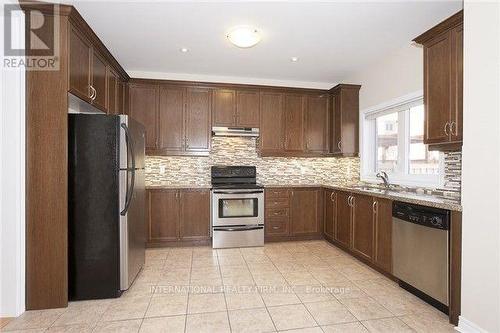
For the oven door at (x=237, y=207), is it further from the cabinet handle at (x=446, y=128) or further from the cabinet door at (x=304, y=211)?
the cabinet handle at (x=446, y=128)

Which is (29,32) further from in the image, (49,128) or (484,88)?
(484,88)

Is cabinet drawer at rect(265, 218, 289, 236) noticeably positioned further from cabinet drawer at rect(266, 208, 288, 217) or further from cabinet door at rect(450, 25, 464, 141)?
cabinet door at rect(450, 25, 464, 141)

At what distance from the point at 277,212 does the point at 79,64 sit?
320 centimetres

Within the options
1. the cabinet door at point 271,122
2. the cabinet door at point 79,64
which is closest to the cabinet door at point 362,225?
the cabinet door at point 271,122

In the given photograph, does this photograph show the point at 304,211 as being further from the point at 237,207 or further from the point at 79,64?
the point at 79,64

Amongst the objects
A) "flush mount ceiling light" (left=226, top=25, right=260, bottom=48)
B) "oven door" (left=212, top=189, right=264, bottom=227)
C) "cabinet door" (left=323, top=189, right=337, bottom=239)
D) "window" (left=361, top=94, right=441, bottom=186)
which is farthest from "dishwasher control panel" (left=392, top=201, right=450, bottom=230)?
"flush mount ceiling light" (left=226, top=25, right=260, bottom=48)

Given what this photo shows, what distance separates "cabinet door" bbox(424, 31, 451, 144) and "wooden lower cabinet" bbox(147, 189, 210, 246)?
296cm

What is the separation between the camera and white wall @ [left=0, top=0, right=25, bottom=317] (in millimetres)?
2182

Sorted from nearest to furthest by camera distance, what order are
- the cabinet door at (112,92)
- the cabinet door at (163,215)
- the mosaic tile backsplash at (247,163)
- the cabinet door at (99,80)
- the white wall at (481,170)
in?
the white wall at (481,170) < the cabinet door at (99,80) < the cabinet door at (112,92) < the cabinet door at (163,215) < the mosaic tile backsplash at (247,163)

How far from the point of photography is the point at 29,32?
231cm

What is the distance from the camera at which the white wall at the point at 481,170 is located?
181cm

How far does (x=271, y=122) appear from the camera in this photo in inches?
180

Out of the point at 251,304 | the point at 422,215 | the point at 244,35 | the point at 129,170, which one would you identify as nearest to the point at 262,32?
the point at 244,35
